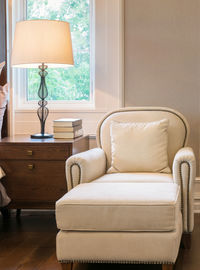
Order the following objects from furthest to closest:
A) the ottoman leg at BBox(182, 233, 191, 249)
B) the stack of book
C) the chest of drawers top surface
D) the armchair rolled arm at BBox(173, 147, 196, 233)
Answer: the stack of book → the chest of drawers top surface → the ottoman leg at BBox(182, 233, 191, 249) → the armchair rolled arm at BBox(173, 147, 196, 233)

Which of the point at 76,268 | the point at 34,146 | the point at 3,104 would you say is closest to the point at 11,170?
the point at 34,146

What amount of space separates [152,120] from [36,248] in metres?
1.22

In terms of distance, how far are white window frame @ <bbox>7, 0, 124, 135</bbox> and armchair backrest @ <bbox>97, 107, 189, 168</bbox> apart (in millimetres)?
360

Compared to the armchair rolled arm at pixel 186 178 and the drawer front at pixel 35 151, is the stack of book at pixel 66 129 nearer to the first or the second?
the drawer front at pixel 35 151

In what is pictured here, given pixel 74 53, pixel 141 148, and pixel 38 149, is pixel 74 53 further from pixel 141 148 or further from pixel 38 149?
pixel 141 148

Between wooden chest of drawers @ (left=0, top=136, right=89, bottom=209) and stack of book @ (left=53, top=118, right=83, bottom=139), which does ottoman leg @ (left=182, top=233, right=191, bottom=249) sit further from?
stack of book @ (left=53, top=118, right=83, bottom=139)

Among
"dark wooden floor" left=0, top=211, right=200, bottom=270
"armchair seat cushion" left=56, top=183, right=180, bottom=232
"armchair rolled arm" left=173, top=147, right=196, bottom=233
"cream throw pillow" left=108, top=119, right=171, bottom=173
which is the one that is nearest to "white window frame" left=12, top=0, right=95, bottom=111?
"cream throw pillow" left=108, top=119, right=171, bottom=173

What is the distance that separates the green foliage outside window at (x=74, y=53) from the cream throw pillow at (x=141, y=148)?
905 mm

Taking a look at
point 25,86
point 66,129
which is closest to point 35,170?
point 66,129

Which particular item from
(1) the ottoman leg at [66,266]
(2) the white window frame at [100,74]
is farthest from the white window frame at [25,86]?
(1) the ottoman leg at [66,266]

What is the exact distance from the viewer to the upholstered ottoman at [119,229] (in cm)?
243

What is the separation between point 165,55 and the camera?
3.93 meters

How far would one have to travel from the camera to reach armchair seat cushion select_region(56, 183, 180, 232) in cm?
243

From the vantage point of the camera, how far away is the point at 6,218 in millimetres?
3744
